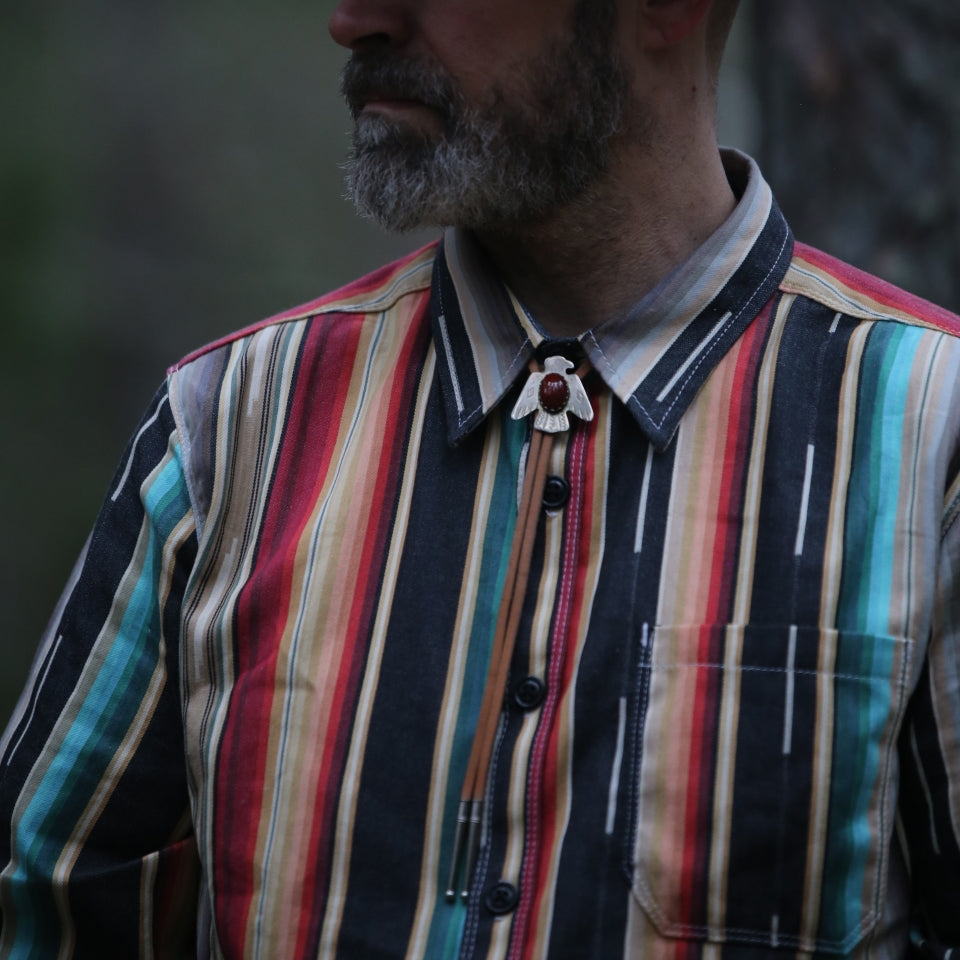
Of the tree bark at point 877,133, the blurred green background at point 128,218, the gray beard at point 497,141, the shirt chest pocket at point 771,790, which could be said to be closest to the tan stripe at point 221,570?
the gray beard at point 497,141

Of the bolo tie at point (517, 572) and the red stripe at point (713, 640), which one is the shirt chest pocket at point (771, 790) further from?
the bolo tie at point (517, 572)

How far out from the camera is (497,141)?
1.52 m

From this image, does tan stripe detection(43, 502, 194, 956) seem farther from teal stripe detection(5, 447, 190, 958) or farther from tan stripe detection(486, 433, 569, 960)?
tan stripe detection(486, 433, 569, 960)

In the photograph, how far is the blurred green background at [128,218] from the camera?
3592 mm

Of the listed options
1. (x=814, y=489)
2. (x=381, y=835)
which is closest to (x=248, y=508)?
(x=381, y=835)

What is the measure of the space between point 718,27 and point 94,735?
1202mm

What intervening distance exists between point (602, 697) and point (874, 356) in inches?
19.2

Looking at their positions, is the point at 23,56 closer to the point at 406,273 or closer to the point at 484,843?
the point at 406,273

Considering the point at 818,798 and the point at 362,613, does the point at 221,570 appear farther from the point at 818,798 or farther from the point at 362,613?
the point at 818,798

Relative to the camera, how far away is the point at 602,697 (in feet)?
4.47

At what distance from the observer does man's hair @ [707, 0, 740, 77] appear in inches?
65.6

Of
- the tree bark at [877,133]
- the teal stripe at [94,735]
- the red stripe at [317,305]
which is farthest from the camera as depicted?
the tree bark at [877,133]

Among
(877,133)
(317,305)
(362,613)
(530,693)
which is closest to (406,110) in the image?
(317,305)

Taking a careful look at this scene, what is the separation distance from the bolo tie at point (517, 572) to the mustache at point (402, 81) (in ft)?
1.09
